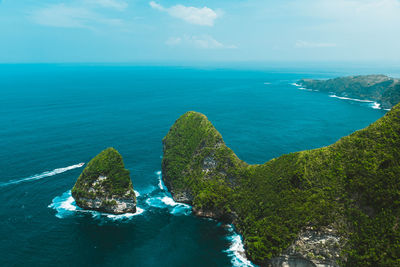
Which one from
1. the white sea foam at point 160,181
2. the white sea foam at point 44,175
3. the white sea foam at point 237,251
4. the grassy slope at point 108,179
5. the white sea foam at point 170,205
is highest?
the grassy slope at point 108,179

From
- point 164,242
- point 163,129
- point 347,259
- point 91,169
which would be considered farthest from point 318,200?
point 163,129

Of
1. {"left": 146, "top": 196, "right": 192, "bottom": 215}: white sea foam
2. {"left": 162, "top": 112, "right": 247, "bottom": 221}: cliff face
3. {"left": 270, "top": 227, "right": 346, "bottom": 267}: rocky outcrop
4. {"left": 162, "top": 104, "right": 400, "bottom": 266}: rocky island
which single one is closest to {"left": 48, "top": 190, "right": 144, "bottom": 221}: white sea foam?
{"left": 146, "top": 196, "right": 192, "bottom": 215}: white sea foam

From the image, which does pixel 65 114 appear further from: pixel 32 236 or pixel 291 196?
pixel 291 196

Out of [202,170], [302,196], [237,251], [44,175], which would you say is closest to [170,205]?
[202,170]

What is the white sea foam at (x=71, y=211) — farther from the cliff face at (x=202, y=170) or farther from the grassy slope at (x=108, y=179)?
the cliff face at (x=202, y=170)

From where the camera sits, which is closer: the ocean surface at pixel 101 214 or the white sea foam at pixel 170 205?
the ocean surface at pixel 101 214

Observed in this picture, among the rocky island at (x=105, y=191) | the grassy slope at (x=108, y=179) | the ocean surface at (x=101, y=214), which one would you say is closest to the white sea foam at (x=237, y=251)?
the ocean surface at (x=101, y=214)

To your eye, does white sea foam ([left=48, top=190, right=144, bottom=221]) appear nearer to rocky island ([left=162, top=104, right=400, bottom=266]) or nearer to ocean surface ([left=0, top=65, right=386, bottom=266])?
ocean surface ([left=0, top=65, right=386, bottom=266])

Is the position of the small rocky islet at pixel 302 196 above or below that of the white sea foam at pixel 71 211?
above
